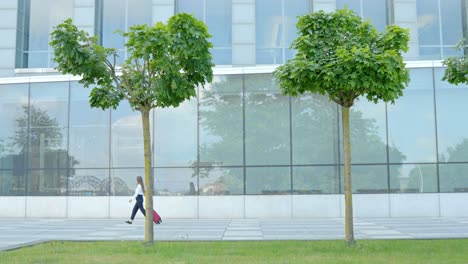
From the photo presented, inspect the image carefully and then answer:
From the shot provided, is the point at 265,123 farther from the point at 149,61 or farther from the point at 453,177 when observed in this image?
the point at 149,61

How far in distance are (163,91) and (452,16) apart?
19063 millimetres

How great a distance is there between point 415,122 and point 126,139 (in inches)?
476

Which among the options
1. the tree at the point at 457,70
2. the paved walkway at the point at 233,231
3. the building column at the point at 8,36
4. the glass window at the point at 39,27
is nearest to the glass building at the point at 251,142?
the building column at the point at 8,36

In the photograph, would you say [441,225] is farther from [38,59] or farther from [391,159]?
[38,59]

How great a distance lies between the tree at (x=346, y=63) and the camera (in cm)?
1231

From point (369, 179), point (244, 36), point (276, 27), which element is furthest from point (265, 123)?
point (276, 27)

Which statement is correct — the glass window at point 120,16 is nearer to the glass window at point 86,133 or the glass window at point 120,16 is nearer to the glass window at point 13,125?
the glass window at point 86,133

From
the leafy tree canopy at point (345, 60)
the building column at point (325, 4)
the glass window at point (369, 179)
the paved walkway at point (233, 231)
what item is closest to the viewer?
the leafy tree canopy at point (345, 60)

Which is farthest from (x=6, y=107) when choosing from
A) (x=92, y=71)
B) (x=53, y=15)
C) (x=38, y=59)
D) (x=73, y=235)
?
(x=92, y=71)

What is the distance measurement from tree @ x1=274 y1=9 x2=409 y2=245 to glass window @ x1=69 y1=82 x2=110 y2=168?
1403cm

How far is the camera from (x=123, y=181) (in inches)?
1003

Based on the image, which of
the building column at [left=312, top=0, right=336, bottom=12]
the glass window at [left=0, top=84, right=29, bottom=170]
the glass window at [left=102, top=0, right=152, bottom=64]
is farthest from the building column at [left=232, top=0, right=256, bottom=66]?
the glass window at [left=0, top=84, right=29, bottom=170]

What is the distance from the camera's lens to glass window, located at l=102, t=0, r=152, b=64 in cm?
2830

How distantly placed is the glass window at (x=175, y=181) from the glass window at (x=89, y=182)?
2233 mm
